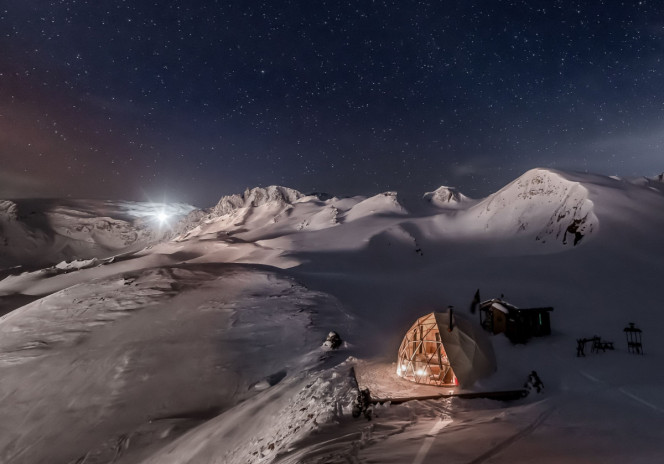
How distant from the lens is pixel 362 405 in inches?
407

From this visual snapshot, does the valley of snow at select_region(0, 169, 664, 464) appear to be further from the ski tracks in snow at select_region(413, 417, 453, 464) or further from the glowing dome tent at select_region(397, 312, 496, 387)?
the glowing dome tent at select_region(397, 312, 496, 387)

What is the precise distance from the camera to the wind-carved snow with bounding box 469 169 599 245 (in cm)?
4112

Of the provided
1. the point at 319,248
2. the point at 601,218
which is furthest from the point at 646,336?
the point at 319,248

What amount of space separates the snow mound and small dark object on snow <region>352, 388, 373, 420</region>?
97591mm

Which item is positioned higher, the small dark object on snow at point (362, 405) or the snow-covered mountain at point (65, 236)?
the snow-covered mountain at point (65, 236)

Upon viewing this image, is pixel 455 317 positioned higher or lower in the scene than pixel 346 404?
higher

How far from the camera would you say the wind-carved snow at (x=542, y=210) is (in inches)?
1619

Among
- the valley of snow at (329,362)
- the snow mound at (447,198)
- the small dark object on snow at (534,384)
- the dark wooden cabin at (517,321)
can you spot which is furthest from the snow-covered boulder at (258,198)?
the small dark object on snow at (534,384)

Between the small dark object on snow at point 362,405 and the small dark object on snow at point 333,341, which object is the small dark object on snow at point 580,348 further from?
the small dark object on snow at point 362,405

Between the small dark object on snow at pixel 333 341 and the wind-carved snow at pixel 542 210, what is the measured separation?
33.2 metres

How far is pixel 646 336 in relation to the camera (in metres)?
18.3

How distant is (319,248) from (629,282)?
1588 inches

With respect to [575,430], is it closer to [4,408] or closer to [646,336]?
[646,336]

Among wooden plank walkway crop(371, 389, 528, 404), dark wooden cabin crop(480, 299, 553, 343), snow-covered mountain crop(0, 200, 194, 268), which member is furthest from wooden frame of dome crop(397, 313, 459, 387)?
snow-covered mountain crop(0, 200, 194, 268)
